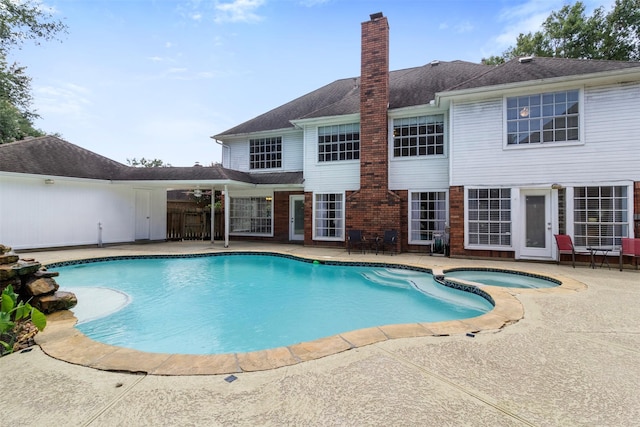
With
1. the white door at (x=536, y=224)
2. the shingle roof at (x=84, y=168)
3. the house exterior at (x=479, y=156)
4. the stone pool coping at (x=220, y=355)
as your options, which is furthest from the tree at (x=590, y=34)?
the stone pool coping at (x=220, y=355)

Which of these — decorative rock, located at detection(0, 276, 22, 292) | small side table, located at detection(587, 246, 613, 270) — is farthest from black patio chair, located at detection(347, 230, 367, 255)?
decorative rock, located at detection(0, 276, 22, 292)

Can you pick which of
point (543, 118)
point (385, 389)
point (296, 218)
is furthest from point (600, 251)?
point (296, 218)

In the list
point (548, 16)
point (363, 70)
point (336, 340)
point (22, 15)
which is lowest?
point (336, 340)

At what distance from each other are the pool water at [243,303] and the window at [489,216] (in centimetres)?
324

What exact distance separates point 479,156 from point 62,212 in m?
15.0

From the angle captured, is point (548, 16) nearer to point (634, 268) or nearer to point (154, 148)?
point (634, 268)

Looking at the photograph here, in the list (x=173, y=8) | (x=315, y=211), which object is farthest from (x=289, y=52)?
(x=315, y=211)

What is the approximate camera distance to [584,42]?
55.0ft

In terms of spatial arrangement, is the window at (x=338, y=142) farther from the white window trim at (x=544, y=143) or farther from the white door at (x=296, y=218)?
the white window trim at (x=544, y=143)

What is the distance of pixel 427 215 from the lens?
11.1 metres

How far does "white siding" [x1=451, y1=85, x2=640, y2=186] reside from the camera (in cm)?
820

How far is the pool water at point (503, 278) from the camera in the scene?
6.78m

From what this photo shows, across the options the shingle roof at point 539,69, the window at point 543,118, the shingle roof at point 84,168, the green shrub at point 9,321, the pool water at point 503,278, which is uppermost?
the shingle roof at point 539,69

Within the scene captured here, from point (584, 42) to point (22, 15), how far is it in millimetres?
26965
